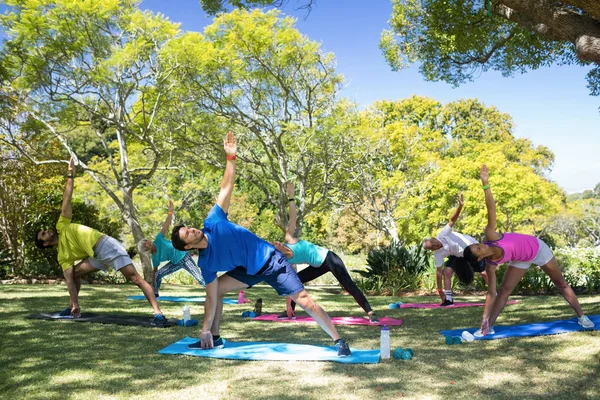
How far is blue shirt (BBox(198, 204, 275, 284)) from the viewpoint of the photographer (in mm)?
4984

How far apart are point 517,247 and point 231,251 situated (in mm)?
3236

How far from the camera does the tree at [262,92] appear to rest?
15773 millimetres

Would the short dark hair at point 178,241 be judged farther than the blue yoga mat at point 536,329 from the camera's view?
No

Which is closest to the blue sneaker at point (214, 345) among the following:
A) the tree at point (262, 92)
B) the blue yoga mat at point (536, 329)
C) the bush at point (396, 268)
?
the blue yoga mat at point (536, 329)

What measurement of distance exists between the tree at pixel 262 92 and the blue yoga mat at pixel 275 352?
451 inches

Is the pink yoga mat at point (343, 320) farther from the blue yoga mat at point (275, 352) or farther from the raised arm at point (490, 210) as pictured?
the raised arm at point (490, 210)

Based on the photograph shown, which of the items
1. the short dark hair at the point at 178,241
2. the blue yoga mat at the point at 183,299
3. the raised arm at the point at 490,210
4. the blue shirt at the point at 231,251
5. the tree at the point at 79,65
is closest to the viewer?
the short dark hair at the point at 178,241

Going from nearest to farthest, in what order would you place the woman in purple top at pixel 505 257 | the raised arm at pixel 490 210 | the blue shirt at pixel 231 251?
the blue shirt at pixel 231 251 → the raised arm at pixel 490 210 → the woman in purple top at pixel 505 257

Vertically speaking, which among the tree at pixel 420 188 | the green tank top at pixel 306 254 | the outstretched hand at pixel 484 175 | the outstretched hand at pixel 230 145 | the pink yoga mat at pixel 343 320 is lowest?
the pink yoga mat at pixel 343 320

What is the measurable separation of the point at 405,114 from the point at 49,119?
3281cm

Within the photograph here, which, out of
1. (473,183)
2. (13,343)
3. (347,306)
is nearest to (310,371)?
(13,343)

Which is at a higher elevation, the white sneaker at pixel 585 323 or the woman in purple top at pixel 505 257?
the woman in purple top at pixel 505 257

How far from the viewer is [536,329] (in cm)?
606

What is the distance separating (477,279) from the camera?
1215 cm
